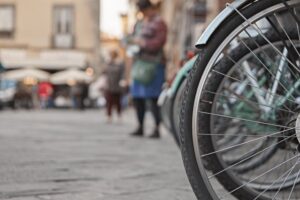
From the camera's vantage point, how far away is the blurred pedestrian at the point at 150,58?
31.0 ft

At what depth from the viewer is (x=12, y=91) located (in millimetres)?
36031

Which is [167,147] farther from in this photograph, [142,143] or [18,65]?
[18,65]

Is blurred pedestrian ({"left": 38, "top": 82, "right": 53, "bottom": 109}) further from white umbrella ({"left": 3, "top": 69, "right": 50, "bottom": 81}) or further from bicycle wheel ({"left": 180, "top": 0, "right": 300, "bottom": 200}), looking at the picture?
bicycle wheel ({"left": 180, "top": 0, "right": 300, "bottom": 200})

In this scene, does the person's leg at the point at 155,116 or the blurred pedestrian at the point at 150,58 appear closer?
the blurred pedestrian at the point at 150,58

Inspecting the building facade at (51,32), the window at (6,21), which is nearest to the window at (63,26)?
the building facade at (51,32)

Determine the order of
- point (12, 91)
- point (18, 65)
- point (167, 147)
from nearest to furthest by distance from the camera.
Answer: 1. point (167, 147)
2. point (12, 91)
3. point (18, 65)

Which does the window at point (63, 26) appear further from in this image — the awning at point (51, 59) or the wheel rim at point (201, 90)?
the wheel rim at point (201, 90)

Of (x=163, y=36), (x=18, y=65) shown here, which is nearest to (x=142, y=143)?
(x=163, y=36)

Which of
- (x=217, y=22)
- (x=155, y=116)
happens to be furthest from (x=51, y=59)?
(x=217, y=22)

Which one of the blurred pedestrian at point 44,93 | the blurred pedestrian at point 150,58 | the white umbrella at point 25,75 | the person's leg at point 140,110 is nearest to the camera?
the blurred pedestrian at point 150,58

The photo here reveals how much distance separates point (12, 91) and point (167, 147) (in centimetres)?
2906

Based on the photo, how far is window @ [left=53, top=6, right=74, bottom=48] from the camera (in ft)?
141

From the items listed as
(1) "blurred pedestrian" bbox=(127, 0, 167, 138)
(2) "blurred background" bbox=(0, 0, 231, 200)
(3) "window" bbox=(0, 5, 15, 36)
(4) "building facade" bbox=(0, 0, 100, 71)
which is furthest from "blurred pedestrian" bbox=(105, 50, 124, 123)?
(3) "window" bbox=(0, 5, 15, 36)

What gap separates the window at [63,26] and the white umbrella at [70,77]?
284cm
